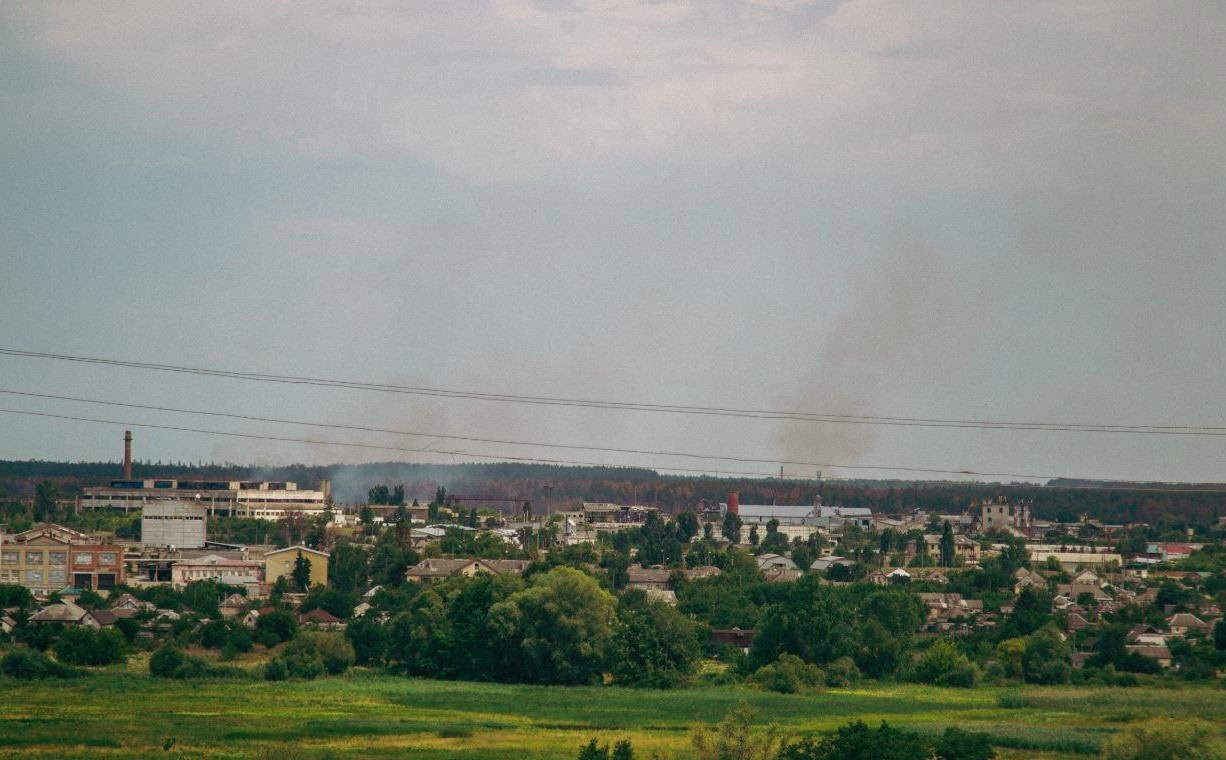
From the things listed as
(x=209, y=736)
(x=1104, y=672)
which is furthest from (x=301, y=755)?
(x=1104, y=672)

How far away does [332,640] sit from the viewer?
65.3m

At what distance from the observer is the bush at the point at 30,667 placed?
56844 millimetres

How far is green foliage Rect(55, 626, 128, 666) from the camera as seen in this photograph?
61.5 m

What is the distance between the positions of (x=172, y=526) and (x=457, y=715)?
242 feet

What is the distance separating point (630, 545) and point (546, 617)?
6095 centimetres

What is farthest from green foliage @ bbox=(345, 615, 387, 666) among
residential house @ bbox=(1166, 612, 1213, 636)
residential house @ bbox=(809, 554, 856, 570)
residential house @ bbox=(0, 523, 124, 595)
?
residential house @ bbox=(809, 554, 856, 570)

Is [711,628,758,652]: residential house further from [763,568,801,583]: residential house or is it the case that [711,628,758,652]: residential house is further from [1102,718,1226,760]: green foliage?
[1102,718,1226,760]: green foliage

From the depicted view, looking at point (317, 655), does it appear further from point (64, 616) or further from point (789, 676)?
point (789, 676)

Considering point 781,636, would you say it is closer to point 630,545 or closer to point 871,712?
point 871,712

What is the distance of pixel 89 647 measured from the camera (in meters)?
62.0

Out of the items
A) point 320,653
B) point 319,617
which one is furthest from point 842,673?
point 319,617

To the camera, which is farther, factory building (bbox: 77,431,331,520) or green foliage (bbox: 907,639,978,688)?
factory building (bbox: 77,431,331,520)

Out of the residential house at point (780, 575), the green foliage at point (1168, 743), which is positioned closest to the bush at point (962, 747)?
the green foliage at point (1168, 743)

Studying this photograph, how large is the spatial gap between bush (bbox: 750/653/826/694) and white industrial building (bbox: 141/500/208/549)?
6731 centimetres
